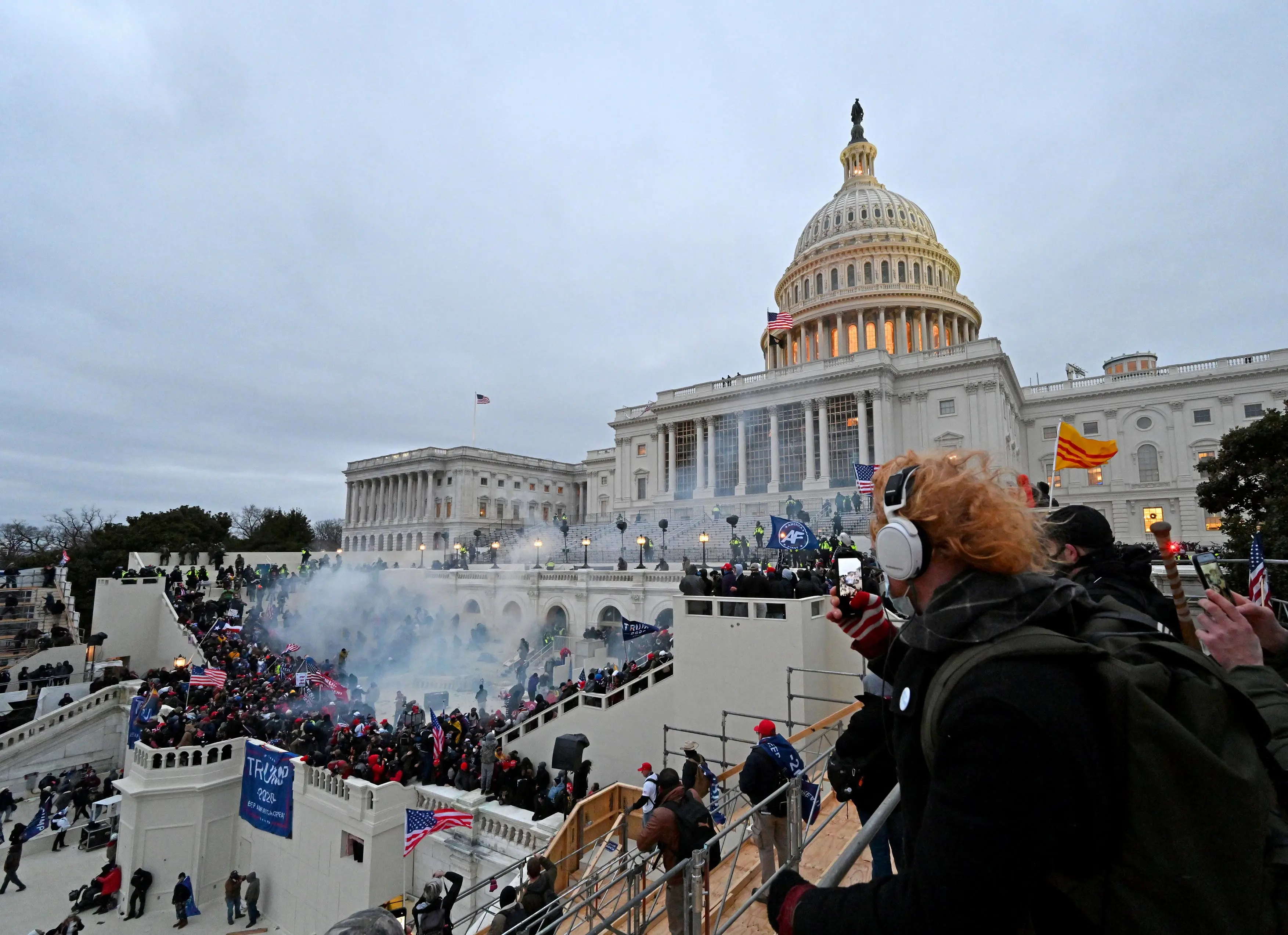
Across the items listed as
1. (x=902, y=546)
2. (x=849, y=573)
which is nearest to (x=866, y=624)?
(x=902, y=546)

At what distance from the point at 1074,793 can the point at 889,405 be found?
48.3m

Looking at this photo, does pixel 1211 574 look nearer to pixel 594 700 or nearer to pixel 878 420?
pixel 594 700

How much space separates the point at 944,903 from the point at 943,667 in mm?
540

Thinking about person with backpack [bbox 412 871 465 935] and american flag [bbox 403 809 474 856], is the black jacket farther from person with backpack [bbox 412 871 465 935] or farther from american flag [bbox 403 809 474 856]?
american flag [bbox 403 809 474 856]

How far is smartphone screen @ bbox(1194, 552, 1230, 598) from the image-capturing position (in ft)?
15.5

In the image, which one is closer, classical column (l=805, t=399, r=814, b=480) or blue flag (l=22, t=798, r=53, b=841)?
blue flag (l=22, t=798, r=53, b=841)

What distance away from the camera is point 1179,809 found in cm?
144

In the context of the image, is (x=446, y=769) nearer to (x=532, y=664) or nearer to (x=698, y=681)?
(x=698, y=681)

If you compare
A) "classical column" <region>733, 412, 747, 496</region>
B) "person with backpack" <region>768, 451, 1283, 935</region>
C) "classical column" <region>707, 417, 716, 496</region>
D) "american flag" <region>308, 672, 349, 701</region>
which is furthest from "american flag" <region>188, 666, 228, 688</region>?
"classical column" <region>707, 417, 716, 496</region>

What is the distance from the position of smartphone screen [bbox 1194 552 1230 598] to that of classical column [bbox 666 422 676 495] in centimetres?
4015

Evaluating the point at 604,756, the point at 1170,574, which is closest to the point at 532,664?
the point at 604,756

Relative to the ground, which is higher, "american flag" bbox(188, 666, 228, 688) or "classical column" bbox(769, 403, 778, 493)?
"classical column" bbox(769, 403, 778, 493)

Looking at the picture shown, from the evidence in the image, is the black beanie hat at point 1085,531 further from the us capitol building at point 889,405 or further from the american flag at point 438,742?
the us capitol building at point 889,405

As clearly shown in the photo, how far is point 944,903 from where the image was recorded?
1531 millimetres
